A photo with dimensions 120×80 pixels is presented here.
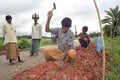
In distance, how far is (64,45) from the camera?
10.0 metres

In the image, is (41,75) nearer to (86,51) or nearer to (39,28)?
(86,51)

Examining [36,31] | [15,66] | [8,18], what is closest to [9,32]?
[8,18]

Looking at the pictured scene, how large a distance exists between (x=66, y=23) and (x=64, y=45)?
65 centimetres

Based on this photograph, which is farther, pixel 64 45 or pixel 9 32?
pixel 9 32

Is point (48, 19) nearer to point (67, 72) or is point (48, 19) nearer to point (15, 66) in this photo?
point (67, 72)

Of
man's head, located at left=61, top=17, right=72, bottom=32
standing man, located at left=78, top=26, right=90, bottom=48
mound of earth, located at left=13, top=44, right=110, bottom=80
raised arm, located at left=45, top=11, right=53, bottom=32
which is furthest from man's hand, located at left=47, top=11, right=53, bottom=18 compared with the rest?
standing man, located at left=78, top=26, right=90, bottom=48

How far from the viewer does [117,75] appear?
30.9 ft

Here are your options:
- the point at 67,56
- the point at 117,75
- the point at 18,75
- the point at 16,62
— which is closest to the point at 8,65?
the point at 16,62

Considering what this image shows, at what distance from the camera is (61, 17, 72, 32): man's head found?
31.7ft

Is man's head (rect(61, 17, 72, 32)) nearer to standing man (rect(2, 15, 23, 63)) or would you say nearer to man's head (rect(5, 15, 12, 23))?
man's head (rect(5, 15, 12, 23))

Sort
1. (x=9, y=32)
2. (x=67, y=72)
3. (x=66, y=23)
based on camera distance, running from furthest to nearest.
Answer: (x=9, y=32)
(x=66, y=23)
(x=67, y=72)

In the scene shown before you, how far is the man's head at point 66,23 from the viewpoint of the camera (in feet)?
31.7

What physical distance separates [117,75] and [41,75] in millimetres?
1910

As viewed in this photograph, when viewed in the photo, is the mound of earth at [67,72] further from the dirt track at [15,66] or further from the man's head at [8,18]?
the man's head at [8,18]
